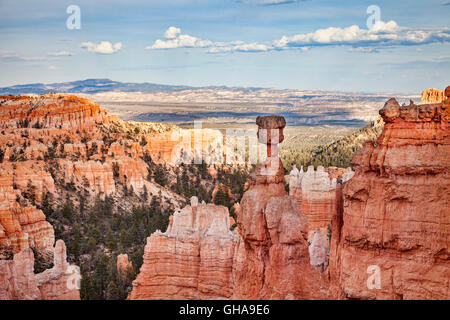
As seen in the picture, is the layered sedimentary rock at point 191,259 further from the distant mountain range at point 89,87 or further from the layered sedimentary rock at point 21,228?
the distant mountain range at point 89,87

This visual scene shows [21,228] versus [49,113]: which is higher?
[49,113]

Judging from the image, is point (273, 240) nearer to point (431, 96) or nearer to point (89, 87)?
point (431, 96)

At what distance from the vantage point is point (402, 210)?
49.7ft

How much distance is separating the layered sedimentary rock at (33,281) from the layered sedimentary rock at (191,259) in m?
2.94

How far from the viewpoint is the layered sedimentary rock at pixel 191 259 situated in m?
24.5

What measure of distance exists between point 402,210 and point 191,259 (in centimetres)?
1242

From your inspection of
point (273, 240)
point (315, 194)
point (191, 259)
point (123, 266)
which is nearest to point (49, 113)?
point (123, 266)

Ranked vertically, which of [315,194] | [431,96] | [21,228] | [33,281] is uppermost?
[431,96]

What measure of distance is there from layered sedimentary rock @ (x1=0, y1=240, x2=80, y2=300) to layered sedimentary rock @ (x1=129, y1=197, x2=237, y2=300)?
294 cm

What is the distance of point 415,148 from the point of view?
15.1m

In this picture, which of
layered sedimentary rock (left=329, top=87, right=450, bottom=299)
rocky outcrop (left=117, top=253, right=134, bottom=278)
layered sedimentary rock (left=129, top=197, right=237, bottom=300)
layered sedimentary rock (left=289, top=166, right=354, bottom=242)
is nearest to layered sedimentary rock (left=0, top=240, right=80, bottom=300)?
layered sedimentary rock (left=129, top=197, right=237, bottom=300)

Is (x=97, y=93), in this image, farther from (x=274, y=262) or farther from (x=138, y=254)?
(x=274, y=262)

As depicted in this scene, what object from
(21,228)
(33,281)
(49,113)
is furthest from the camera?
(49,113)

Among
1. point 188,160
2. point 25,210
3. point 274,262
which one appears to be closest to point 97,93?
point 188,160
